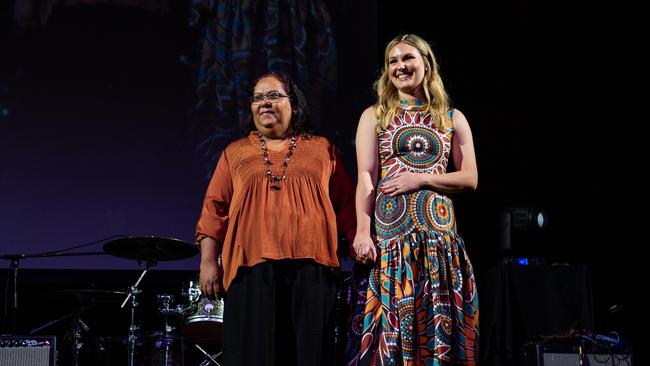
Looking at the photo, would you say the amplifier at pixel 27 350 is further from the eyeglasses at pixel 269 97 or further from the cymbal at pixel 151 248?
the eyeglasses at pixel 269 97

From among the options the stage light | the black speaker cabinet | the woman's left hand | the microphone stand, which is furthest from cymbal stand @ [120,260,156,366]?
the woman's left hand

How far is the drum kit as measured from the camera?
420 centimetres

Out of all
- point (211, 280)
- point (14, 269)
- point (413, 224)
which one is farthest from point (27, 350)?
point (413, 224)

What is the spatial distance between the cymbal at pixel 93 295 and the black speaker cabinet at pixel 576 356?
238 cm

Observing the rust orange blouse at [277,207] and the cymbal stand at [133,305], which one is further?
the cymbal stand at [133,305]

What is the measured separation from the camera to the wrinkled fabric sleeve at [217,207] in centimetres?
240

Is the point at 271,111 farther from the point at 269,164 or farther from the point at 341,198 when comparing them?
the point at 341,198

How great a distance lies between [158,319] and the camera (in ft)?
16.8

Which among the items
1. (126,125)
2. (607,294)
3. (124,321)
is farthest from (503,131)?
(124,321)

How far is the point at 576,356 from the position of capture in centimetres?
322

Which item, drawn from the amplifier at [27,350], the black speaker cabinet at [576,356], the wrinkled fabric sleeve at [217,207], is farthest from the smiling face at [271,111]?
the amplifier at [27,350]

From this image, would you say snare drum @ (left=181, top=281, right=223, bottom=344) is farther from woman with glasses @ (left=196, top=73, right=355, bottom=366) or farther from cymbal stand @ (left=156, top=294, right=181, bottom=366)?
woman with glasses @ (left=196, top=73, right=355, bottom=366)

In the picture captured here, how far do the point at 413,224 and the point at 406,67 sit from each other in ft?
1.67

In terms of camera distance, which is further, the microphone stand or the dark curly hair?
the microphone stand
